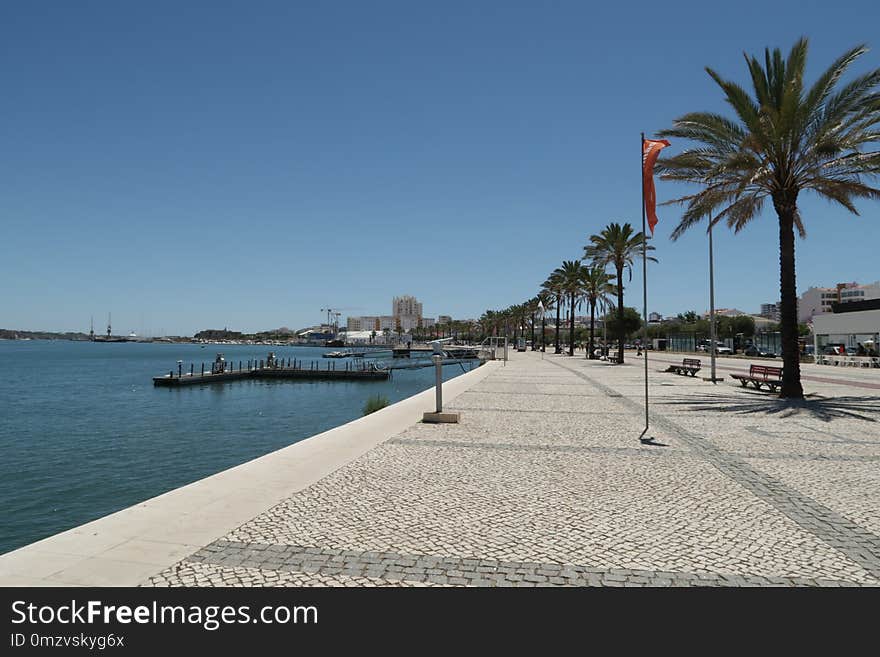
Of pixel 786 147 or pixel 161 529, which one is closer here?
pixel 161 529

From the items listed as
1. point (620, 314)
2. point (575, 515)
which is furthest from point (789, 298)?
point (620, 314)

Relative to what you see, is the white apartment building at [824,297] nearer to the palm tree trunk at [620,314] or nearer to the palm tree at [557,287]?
the palm tree at [557,287]

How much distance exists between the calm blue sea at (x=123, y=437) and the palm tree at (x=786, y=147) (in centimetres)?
1696

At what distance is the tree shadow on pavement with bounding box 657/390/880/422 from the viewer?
1368 cm

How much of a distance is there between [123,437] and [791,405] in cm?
2328

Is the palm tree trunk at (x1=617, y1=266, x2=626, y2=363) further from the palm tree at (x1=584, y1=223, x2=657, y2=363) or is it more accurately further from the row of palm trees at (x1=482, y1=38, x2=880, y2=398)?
the row of palm trees at (x1=482, y1=38, x2=880, y2=398)

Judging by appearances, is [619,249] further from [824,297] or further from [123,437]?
[824,297]

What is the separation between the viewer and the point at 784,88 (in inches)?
620

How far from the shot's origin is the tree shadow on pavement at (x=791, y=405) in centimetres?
1368

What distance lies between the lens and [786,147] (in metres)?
16.2

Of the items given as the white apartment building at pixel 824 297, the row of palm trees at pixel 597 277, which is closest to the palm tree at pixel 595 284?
the row of palm trees at pixel 597 277

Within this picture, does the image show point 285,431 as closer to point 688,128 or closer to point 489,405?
point 489,405

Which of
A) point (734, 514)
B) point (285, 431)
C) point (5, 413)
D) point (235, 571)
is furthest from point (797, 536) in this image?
point (5, 413)
